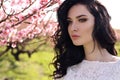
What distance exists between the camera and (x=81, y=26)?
8.16 feet

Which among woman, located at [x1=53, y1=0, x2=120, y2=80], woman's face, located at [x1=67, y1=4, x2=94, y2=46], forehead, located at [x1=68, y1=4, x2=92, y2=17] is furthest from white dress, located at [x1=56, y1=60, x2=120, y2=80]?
forehead, located at [x1=68, y1=4, x2=92, y2=17]

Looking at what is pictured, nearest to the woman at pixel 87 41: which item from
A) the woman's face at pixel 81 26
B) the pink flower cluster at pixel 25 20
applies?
the woman's face at pixel 81 26

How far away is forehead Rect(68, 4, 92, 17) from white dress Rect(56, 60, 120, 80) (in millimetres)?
353

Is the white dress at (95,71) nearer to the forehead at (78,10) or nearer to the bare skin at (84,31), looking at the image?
the bare skin at (84,31)

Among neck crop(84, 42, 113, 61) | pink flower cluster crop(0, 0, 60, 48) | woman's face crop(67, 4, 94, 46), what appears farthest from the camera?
pink flower cluster crop(0, 0, 60, 48)

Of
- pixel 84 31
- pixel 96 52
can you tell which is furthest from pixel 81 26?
pixel 96 52

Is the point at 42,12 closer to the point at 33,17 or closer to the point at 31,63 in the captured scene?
the point at 33,17

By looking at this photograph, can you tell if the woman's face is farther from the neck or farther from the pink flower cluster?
the pink flower cluster

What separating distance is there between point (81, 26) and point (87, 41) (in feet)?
0.40

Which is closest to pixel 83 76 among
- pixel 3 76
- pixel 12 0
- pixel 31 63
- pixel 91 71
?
pixel 91 71

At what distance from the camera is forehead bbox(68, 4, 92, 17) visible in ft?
8.31

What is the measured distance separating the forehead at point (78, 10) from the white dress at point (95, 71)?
353 mm

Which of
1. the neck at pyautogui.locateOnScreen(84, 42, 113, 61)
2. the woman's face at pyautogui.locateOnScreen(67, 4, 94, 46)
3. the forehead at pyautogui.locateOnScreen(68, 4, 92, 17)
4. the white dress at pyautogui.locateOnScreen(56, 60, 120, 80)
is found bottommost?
the white dress at pyautogui.locateOnScreen(56, 60, 120, 80)

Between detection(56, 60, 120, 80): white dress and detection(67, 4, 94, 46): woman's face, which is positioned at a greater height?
detection(67, 4, 94, 46): woman's face
